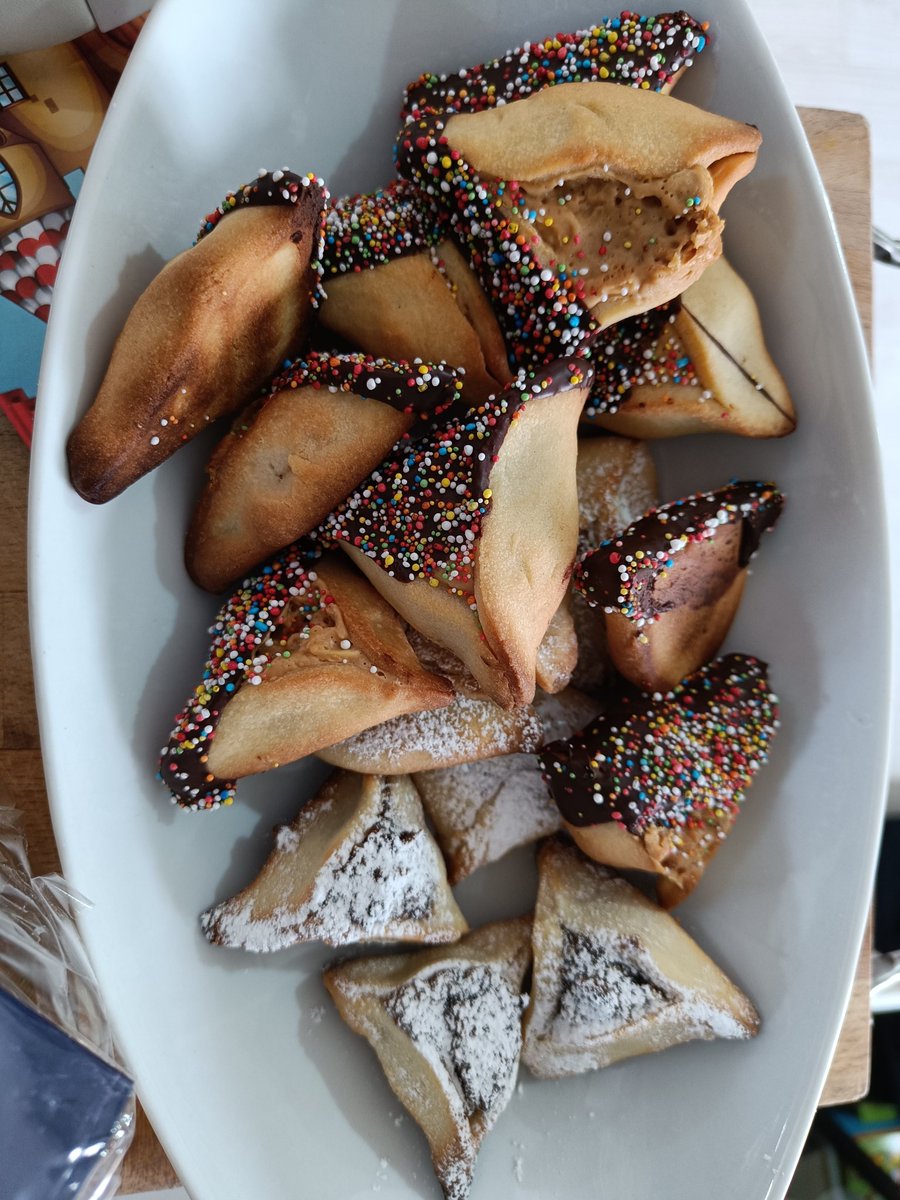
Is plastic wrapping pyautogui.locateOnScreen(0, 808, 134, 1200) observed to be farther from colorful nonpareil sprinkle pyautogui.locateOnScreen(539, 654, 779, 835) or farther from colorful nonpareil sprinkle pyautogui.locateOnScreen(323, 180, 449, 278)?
colorful nonpareil sprinkle pyautogui.locateOnScreen(323, 180, 449, 278)

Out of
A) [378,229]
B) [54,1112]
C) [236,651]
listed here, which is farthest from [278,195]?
[54,1112]

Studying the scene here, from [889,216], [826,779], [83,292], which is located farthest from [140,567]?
[889,216]

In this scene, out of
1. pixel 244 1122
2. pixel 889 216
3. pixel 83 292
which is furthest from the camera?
pixel 889 216

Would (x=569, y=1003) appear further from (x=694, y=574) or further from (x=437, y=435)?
(x=437, y=435)

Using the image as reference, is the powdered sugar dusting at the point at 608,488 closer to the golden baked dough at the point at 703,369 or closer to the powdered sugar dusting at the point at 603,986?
the golden baked dough at the point at 703,369

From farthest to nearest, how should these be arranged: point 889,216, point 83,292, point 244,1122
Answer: point 889,216 → point 244,1122 → point 83,292

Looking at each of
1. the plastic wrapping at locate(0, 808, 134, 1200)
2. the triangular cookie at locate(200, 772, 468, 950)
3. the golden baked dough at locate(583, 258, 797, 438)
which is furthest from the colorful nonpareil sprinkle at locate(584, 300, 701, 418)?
the plastic wrapping at locate(0, 808, 134, 1200)
